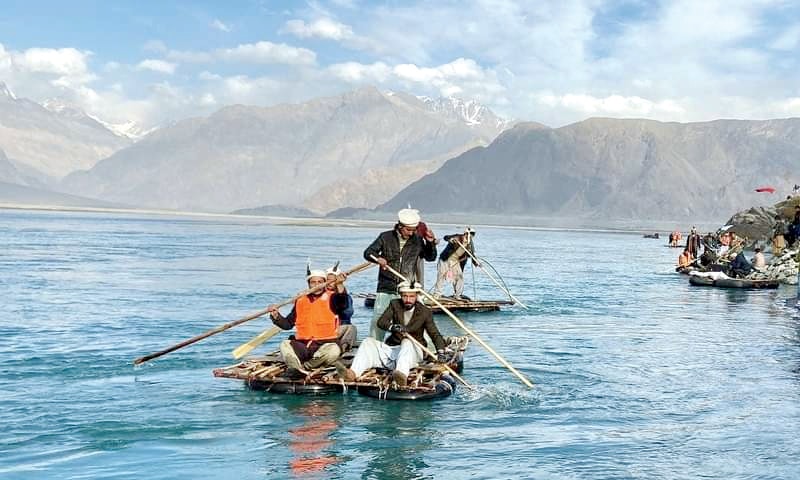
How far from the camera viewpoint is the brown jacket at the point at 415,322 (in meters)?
15.6

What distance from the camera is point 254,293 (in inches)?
1404

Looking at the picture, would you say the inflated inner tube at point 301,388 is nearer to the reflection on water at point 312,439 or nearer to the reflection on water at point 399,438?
the reflection on water at point 312,439

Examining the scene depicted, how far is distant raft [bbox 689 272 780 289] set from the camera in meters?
39.1

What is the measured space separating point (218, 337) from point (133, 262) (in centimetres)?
3033

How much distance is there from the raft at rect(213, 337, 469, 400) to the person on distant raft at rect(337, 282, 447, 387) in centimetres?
18

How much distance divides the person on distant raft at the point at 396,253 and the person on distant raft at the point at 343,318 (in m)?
0.47

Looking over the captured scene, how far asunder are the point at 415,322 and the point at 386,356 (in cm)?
77

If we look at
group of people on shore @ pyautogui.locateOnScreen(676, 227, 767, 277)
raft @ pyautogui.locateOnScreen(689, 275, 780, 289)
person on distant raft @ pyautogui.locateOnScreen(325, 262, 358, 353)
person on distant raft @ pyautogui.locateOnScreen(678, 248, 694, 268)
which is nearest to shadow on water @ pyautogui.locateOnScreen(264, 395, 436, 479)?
person on distant raft @ pyautogui.locateOnScreen(325, 262, 358, 353)

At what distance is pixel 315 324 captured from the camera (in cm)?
1598

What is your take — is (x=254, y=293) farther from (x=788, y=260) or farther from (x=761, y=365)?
(x=788, y=260)

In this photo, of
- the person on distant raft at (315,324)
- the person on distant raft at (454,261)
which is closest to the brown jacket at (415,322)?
→ the person on distant raft at (315,324)

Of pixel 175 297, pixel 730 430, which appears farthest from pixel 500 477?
pixel 175 297

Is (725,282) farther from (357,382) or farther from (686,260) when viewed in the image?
(357,382)

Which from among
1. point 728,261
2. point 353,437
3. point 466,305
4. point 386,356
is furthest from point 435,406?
point 728,261
